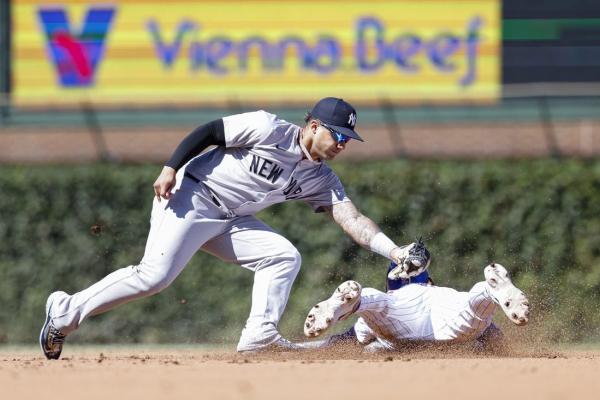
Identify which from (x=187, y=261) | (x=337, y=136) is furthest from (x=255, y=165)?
(x=187, y=261)

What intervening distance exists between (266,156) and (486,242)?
15.1 ft

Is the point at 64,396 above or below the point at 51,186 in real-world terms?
above

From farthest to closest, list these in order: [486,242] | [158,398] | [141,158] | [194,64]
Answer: [194,64] → [141,158] → [486,242] → [158,398]

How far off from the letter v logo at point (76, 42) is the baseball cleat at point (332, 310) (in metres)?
8.56

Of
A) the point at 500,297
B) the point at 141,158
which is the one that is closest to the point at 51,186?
the point at 141,158

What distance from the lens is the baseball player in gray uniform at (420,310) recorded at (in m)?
7.15

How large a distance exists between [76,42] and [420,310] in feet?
28.6

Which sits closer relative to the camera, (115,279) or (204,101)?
(115,279)

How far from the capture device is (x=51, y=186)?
1211cm

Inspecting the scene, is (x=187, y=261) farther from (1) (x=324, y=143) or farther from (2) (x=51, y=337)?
(1) (x=324, y=143)

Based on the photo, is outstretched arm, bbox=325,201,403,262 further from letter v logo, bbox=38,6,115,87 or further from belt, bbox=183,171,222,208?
letter v logo, bbox=38,6,115,87

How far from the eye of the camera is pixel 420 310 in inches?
301

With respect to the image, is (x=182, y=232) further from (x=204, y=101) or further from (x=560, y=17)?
(x=560, y=17)

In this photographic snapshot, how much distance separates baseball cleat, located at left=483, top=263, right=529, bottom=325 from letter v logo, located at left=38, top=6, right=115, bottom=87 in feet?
29.1
